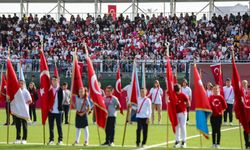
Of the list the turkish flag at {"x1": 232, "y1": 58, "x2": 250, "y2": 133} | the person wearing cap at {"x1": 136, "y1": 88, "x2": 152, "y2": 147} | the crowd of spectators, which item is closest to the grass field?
the person wearing cap at {"x1": 136, "y1": 88, "x2": 152, "y2": 147}

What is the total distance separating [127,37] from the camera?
53812mm

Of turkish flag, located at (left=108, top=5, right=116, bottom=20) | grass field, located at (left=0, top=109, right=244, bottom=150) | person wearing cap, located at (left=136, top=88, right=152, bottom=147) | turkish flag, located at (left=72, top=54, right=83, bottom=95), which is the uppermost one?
turkish flag, located at (left=108, top=5, right=116, bottom=20)

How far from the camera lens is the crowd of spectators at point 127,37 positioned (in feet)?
161

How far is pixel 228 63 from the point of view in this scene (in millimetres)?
44156

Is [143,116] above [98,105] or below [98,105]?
below

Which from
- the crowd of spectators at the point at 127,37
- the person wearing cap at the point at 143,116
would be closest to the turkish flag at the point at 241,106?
the person wearing cap at the point at 143,116

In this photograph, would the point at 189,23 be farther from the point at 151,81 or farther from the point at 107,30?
the point at 151,81

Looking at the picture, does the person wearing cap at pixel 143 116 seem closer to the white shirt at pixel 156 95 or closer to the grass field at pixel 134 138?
the grass field at pixel 134 138

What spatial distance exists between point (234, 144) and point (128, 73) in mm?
19989

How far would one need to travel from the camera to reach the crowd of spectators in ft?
161

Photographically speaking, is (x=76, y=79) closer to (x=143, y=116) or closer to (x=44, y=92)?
(x=44, y=92)

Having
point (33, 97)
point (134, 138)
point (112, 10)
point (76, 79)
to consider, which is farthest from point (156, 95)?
point (112, 10)

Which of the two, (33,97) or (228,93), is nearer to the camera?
(228,93)

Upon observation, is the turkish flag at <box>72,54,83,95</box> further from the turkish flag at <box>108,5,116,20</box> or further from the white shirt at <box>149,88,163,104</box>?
the turkish flag at <box>108,5,116,20</box>
